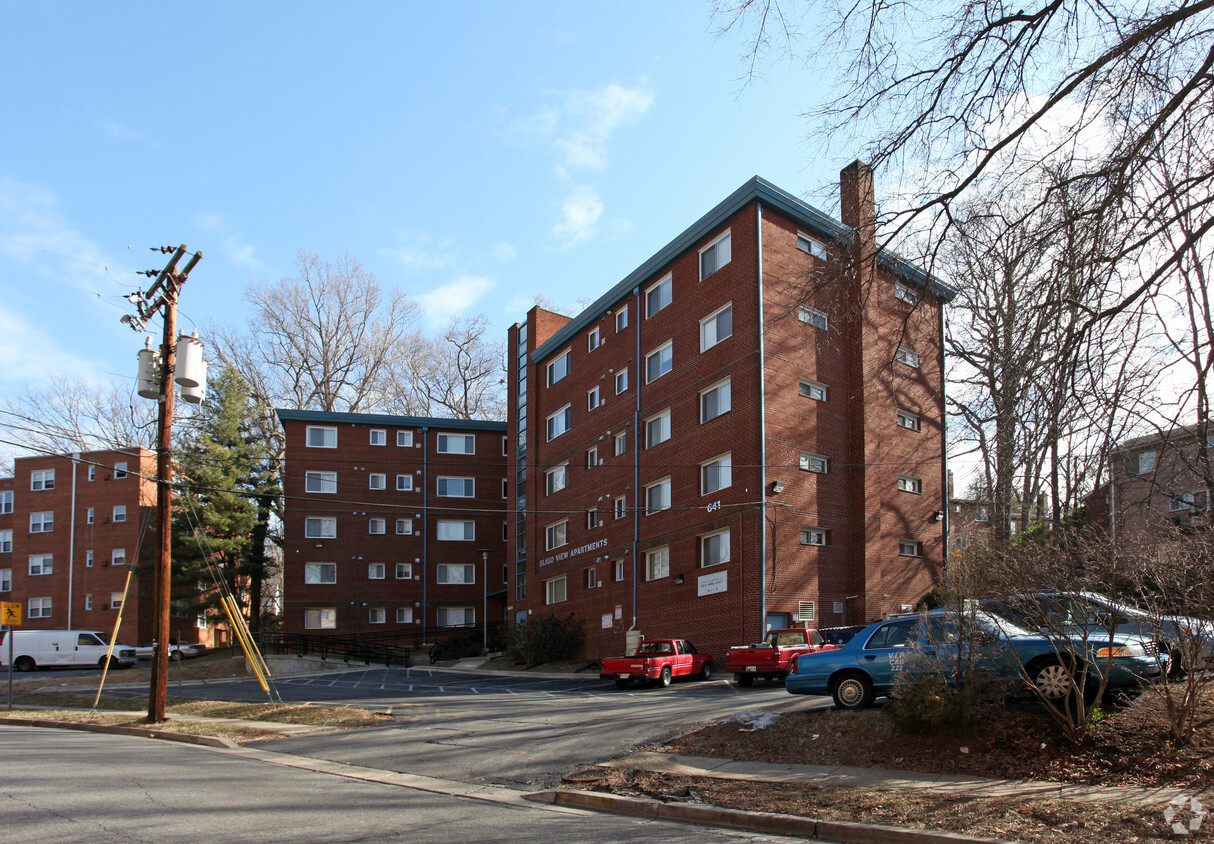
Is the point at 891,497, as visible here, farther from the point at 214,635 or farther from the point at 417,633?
the point at 214,635

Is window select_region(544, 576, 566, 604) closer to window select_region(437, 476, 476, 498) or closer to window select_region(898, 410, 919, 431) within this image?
window select_region(437, 476, 476, 498)

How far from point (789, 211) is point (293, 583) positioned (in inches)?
1380

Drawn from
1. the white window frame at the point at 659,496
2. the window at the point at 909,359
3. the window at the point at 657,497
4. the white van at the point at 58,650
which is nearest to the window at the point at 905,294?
the white window frame at the point at 659,496

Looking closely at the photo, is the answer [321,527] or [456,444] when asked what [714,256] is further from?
[321,527]

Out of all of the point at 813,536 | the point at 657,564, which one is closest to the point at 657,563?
the point at 657,564

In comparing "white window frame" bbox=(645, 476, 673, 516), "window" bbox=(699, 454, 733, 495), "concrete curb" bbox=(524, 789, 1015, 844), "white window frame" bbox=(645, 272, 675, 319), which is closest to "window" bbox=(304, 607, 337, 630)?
"white window frame" bbox=(645, 476, 673, 516)

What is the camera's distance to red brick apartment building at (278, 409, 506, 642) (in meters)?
51.6

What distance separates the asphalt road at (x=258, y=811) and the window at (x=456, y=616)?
40779 mm

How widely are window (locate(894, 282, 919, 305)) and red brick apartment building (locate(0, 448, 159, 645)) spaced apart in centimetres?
5246

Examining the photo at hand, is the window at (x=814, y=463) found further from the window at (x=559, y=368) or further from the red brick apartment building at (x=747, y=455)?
the window at (x=559, y=368)

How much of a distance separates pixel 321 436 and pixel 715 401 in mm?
29194

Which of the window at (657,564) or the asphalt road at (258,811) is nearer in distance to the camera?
the asphalt road at (258,811)

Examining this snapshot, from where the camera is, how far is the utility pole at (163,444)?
780 inches

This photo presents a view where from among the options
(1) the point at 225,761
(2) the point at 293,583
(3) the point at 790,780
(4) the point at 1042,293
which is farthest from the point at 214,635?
(4) the point at 1042,293
